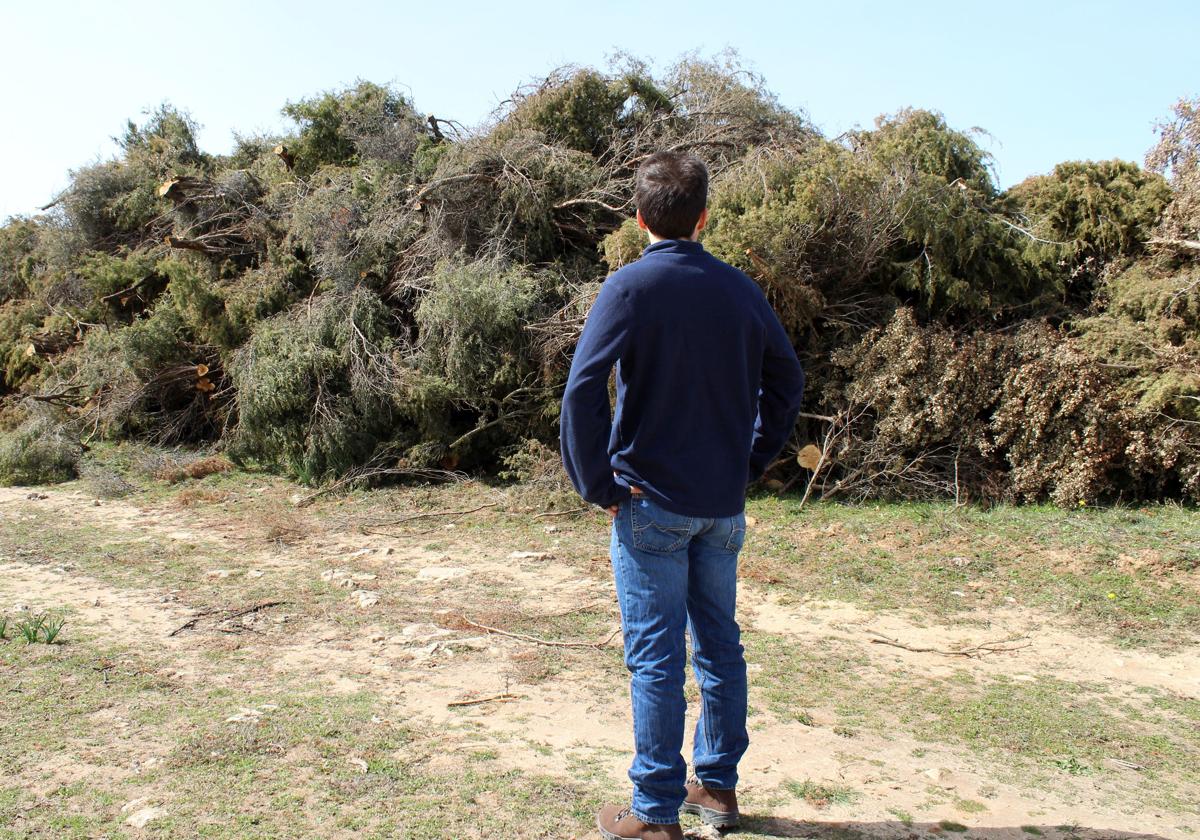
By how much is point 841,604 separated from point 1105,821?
8.47 ft

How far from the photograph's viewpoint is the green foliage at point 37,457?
33.4ft

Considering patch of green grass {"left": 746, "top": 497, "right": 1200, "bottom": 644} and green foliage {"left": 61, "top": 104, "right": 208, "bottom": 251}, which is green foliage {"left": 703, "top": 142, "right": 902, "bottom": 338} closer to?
patch of green grass {"left": 746, "top": 497, "right": 1200, "bottom": 644}

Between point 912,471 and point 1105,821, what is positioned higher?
point 912,471

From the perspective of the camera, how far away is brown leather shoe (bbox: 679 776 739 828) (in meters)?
2.78

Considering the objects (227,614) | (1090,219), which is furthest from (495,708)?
(1090,219)

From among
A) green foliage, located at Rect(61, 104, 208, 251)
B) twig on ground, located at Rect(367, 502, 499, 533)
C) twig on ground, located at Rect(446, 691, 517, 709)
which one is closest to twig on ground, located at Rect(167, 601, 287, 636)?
twig on ground, located at Rect(446, 691, 517, 709)

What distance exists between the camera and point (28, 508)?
28.9 feet

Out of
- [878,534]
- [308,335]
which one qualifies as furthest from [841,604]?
[308,335]

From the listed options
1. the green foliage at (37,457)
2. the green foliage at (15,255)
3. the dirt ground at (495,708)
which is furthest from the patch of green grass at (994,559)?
the green foliage at (15,255)

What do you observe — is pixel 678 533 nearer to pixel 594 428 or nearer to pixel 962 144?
pixel 594 428

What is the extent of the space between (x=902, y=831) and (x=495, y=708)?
5.78 feet

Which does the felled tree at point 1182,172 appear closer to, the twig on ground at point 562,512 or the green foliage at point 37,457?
the twig on ground at point 562,512

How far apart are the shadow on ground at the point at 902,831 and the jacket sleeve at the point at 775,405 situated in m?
1.09

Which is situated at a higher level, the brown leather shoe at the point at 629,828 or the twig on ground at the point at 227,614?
the brown leather shoe at the point at 629,828
